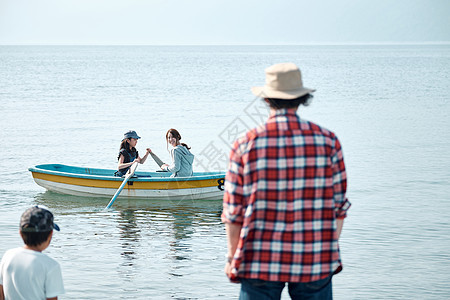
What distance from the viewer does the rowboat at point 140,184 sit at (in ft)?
40.1

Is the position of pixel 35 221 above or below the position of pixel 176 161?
above

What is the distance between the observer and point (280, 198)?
310 centimetres

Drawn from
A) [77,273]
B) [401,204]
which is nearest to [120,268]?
[77,273]

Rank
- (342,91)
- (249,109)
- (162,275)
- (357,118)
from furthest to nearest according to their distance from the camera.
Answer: (342,91) < (249,109) < (357,118) < (162,275)

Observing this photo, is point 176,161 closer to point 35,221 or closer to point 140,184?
point 140,184

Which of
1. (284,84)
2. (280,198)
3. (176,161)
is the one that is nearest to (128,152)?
(176,161)

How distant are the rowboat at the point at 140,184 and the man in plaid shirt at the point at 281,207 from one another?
8974 millimetres

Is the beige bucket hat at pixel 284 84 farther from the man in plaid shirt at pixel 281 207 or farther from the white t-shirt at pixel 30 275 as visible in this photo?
the white t-shirt at pixel 30 275

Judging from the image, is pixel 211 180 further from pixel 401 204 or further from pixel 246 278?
pixel 246 278

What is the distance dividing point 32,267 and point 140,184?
9061 mm

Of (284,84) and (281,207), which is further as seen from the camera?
(284,84)

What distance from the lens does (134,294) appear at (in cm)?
742

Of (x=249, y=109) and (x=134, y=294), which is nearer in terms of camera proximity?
(x=134, y=294)

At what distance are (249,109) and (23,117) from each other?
10.8 meters
